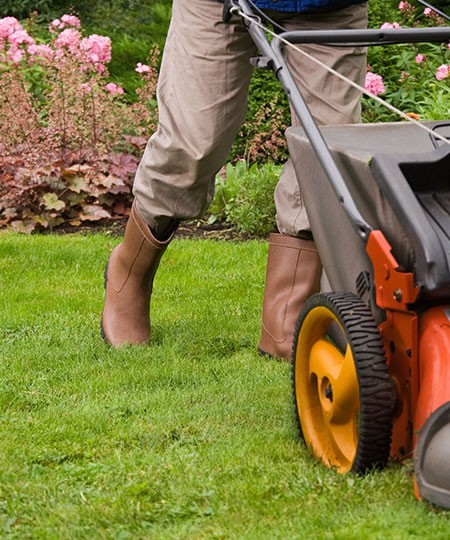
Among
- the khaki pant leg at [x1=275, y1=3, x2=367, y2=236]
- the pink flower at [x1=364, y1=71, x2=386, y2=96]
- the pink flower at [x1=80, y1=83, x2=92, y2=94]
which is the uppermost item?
the khaki pant leg at [x1=275, y1=3, x2=367, y2=236]

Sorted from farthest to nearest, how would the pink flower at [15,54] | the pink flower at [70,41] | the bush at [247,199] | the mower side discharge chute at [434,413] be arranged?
1. the pink flower at [15,54]
2. the pink flower at [70,41]
3. the bush at [247,199]
4. the mower side discharge chute at [434,413]

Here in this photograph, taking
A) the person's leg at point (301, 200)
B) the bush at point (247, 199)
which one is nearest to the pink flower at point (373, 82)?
the bush at point (247, 199)

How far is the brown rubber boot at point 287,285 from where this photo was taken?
3.49m

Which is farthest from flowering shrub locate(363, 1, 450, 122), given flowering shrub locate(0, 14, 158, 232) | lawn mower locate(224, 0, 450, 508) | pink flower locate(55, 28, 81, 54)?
lawn mower locate(224, 0, 450, 508)

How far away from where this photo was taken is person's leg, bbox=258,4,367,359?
3.34 metres

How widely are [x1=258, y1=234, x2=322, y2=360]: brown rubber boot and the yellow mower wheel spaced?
0.95m

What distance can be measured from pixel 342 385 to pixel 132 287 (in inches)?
59.2

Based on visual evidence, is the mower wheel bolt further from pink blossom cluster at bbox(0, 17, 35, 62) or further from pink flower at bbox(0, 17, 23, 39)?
pink flower at bbox(0, 17, 23, 39)

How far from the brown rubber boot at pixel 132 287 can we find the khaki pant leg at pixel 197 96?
223 mm

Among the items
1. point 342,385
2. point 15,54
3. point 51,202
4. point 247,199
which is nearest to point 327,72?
point 342,385

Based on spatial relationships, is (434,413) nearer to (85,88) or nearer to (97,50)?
(85,88)

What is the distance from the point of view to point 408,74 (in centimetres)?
682

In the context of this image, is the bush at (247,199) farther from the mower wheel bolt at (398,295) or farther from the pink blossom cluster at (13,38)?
the mower wheel bolt at (398,295)

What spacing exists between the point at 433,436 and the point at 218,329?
5.99ft
